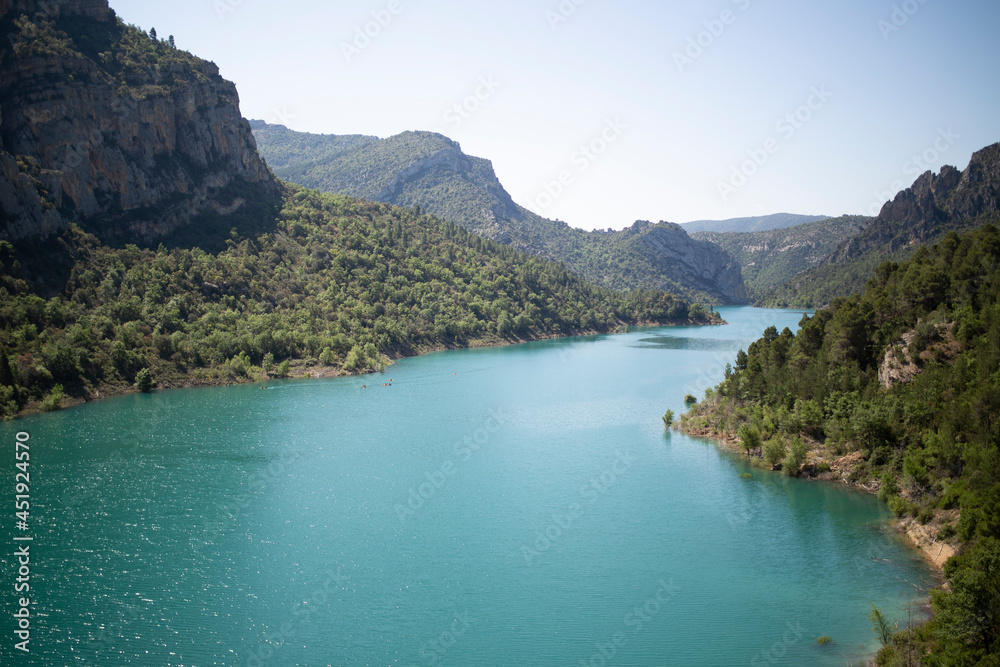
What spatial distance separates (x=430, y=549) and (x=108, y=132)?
100211 mm

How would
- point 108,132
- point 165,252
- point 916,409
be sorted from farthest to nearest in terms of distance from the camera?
1. point 108,132
2. point 165,252
3. point 916,409

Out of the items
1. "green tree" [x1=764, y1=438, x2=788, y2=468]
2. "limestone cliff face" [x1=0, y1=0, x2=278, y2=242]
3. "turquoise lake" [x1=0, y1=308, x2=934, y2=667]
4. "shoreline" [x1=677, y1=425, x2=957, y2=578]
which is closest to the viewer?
"turquoise lake" [x1=0, y1=308, x2=934, y2=667]

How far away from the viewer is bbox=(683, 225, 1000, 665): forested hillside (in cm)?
2253

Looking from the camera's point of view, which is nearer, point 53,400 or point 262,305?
point 53,400

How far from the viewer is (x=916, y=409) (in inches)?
1524

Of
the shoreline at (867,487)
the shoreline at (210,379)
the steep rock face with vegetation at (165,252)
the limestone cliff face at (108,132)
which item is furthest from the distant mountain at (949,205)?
the limestone cliff face at (108,132)

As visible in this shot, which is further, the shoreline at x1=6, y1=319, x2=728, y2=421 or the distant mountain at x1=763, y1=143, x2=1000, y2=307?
the distant mountain at x1=763, y1=143, x2=1000, y2=307

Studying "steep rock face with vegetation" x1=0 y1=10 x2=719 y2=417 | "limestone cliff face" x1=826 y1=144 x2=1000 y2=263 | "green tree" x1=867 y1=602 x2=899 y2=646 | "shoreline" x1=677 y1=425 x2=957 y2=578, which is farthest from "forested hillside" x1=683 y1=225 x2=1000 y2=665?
"limestone cliff face" x1=826 y1=144 x2=1000 y2=263

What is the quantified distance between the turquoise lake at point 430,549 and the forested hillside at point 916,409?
2550mm

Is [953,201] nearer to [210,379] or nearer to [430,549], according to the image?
[210,379]

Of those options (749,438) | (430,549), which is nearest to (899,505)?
(749,438)

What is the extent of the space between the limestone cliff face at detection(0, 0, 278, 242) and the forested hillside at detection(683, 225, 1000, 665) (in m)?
91.8

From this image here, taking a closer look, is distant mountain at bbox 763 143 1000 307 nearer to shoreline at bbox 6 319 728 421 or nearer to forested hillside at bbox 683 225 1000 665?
forested hillside at bbox 683 225 1000 665

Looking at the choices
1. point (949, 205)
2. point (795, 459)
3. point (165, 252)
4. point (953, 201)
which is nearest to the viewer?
point (795, 459)
